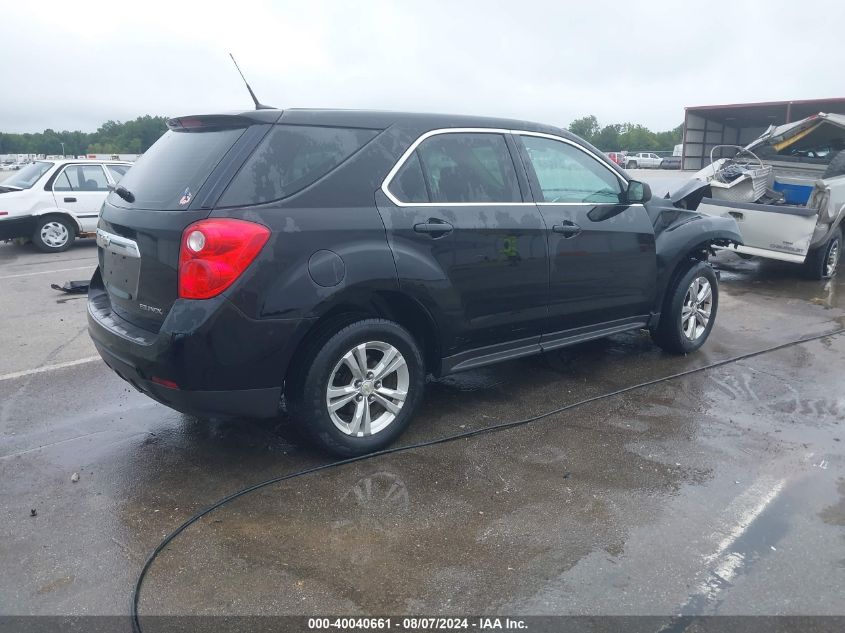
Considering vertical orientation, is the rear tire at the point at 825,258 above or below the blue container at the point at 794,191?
below

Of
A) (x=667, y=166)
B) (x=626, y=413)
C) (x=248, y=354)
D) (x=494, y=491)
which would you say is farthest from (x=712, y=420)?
(x=667, y=166)

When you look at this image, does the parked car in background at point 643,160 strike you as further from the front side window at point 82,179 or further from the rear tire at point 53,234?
the rear tire at point 53,234

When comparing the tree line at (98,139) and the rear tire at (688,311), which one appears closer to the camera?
the rear tire at (688,311)

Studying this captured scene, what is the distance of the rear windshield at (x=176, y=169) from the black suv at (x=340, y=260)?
0.01 m

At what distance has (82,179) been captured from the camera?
12.2m

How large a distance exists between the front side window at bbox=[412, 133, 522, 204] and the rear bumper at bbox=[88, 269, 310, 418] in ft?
3.93

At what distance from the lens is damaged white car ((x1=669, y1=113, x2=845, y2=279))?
27.3 ft

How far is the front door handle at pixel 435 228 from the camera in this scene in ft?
12.7

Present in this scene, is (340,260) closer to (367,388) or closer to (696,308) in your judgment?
(367,388)

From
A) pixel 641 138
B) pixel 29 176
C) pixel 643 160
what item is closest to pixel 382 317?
pixel 29 176

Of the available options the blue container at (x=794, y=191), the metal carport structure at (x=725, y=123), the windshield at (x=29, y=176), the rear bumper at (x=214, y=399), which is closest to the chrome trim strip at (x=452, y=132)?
the rear bumper at (x=214, y=399)

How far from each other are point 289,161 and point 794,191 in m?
8.00

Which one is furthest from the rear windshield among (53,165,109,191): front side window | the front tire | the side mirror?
(53,165,109,191): front side window

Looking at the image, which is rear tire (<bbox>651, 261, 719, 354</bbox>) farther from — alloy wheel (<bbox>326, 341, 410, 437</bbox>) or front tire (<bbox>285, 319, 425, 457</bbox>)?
alloy wheel (<bbox>326, 341, 410, 437</bbox>)
